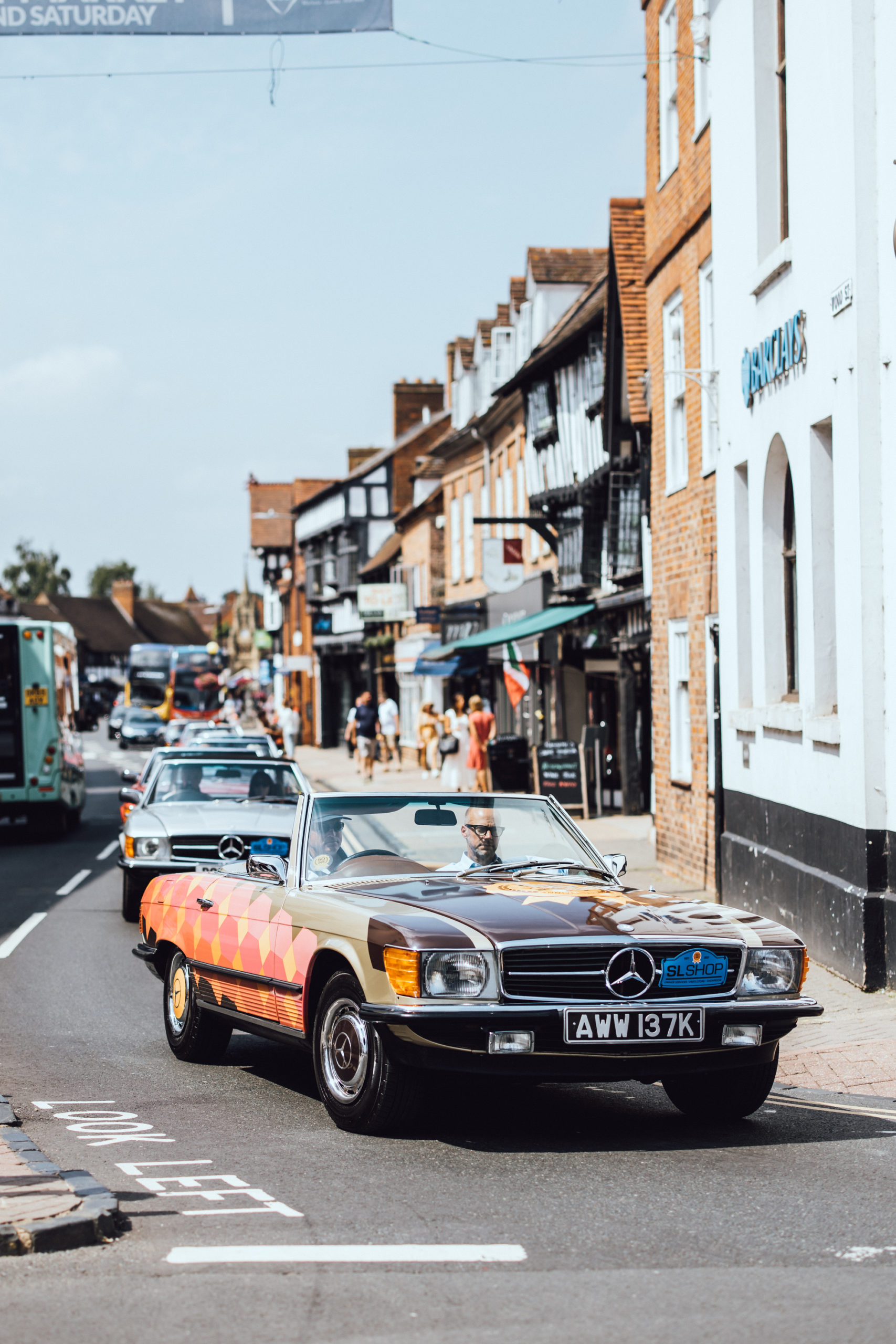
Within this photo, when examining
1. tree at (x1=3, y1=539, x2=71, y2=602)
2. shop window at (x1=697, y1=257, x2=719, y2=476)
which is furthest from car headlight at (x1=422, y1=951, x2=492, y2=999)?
tree at (x1=3, y1=539, x2=71, y2=602)

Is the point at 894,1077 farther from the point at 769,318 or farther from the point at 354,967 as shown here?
the point at 769,318

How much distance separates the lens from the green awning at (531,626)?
2498 centimetres

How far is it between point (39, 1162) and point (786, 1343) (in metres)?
2.77

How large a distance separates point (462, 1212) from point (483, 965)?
3.34ft

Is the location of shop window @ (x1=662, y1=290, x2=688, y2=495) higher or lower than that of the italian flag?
higher

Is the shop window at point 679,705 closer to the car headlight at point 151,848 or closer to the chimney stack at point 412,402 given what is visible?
the car headlight at point 151,848

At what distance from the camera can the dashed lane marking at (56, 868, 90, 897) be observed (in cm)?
1741

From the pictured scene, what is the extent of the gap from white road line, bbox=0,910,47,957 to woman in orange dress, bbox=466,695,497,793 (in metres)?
10.1

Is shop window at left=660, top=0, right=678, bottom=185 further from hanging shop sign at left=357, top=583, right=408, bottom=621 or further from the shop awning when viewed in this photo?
hanging shop sign at left=357, top=583, right=408, bottom=621

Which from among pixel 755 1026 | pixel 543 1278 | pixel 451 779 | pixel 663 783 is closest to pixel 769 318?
pixel 663 783

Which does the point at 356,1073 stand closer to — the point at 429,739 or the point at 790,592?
the point at 790,592

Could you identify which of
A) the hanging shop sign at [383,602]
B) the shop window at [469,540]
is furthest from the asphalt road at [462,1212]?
the hanging shop sign at [383,602]

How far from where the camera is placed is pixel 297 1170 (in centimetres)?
595

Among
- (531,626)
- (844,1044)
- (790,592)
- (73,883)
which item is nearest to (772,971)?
(844,1044)
